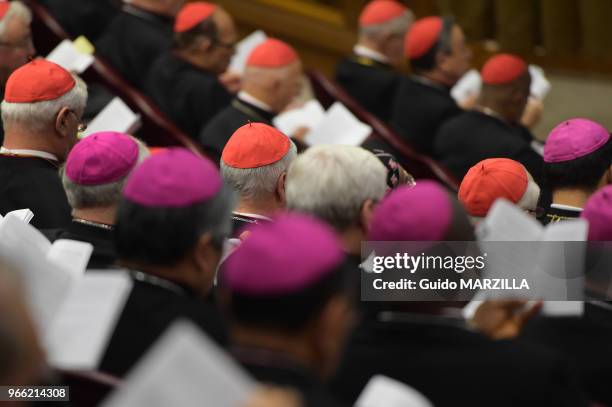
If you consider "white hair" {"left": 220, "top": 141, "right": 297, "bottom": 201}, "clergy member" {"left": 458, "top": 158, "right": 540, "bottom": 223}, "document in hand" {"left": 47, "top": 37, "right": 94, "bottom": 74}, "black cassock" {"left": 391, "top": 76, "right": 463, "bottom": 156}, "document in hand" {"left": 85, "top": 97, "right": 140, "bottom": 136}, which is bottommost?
"black cassock" {"left": 391, "top": 76, "right": 463, "bottom": 156}

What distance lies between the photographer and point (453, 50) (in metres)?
5.70

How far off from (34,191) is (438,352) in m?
1.95

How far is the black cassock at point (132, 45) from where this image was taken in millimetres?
5488

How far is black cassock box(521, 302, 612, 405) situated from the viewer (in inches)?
91.0

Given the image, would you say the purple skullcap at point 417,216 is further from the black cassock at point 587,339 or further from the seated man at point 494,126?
the seated man at point 494,126

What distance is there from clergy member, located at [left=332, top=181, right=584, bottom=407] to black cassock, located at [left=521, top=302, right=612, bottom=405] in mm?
242

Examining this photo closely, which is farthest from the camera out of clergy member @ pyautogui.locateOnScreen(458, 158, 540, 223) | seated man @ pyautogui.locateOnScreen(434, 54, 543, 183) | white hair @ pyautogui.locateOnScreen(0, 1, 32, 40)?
seated man @ pyautogui.locateOnScreen(434, 54, 543, 183)

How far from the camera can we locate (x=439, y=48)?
5.68 meters

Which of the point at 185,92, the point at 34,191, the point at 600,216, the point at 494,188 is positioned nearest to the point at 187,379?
the point at 600,216

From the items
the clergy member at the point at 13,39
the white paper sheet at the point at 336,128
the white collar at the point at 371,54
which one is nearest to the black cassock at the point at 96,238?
Result: the white paper sheet at the point at 336,128

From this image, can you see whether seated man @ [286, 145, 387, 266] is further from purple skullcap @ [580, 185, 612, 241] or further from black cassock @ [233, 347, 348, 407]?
black cassock @ [233, 347, 348, 407]

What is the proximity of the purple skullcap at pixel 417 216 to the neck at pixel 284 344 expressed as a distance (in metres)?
0.60

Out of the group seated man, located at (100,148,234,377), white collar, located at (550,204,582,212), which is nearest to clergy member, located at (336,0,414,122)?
white collar, located at (550,204,582,212)

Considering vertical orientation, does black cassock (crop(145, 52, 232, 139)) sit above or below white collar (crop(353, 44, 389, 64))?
above
